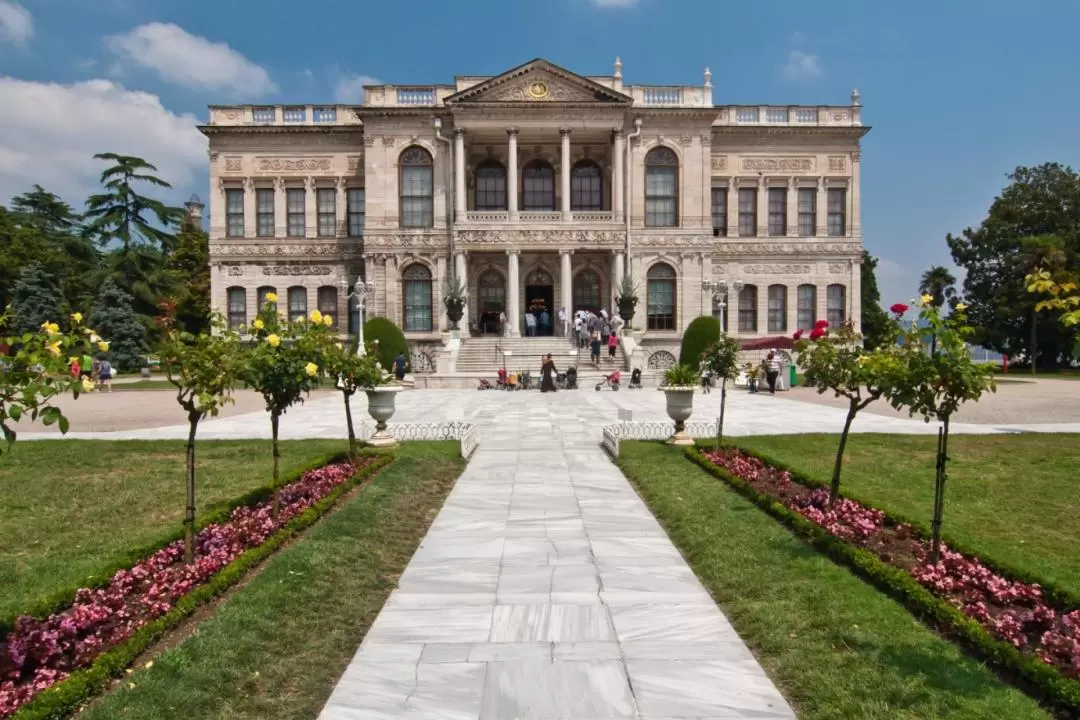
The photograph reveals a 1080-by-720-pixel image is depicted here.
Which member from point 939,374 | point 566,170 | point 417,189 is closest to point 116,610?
point 939,374

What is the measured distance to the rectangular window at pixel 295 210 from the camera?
1590 inches

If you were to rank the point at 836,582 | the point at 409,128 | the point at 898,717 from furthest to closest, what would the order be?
the point at 409,128
the point at 836,582
the point at 898,717

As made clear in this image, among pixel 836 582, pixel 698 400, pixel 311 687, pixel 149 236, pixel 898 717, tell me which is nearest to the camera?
pixel 898 717

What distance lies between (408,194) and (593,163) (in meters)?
10.7

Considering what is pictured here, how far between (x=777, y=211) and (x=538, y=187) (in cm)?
1377

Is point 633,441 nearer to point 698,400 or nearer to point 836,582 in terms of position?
point 836,582

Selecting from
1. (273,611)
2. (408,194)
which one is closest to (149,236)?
(408,194)

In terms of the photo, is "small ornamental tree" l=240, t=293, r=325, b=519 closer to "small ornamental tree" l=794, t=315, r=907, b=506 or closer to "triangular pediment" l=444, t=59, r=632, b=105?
"small ornamental tree" l=794, t=315, r=907, b=506

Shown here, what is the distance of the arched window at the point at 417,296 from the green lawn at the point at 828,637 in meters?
32.3

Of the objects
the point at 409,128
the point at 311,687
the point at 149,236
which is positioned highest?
the point at 409,128

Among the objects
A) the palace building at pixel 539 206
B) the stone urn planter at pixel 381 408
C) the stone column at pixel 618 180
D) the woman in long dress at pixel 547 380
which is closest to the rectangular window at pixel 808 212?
the palace building at pixel 539 206

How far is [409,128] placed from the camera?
38562 millimetres

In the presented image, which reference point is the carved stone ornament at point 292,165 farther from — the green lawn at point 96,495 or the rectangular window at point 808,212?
the green lawn at point 96,495

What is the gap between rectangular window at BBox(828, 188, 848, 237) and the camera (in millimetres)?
40938
